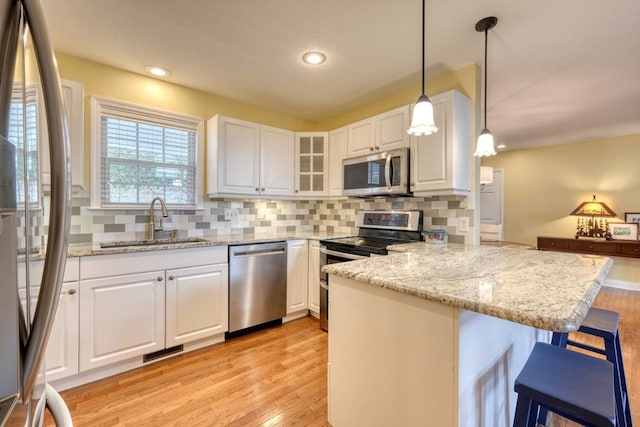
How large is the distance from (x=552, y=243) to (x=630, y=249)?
849mm

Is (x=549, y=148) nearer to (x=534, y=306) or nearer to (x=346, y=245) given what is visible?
(x=346, y=245)

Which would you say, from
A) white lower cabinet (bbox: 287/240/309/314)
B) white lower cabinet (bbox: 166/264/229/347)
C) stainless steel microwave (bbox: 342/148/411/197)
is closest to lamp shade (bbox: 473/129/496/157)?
stainless steel microwave (bbox: 342/148/411/197)

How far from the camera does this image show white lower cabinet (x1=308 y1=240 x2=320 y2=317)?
9.54 feet

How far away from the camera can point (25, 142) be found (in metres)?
0.47

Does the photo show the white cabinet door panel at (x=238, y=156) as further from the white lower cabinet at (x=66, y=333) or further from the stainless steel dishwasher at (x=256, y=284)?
the white lower cabinet at (x=66, y=333)

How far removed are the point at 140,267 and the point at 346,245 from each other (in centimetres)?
163

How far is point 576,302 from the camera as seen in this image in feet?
2.85

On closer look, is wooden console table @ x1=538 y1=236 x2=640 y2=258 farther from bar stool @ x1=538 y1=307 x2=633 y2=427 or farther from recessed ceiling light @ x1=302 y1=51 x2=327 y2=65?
recessed ceiling light @ x1=302 y1=51 x2=327 y2=65

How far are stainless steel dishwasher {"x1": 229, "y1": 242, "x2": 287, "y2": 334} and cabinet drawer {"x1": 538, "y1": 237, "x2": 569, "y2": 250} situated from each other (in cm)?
444

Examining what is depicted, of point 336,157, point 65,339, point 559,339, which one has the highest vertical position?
point 336,157

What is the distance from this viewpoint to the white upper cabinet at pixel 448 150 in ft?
7.18

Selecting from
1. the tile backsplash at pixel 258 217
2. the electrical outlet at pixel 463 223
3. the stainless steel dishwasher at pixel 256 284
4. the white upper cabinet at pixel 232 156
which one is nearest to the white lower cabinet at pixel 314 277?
the stainless steel dishwasher at pixel 256 284

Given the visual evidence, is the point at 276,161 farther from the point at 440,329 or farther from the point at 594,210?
the point at 594,210

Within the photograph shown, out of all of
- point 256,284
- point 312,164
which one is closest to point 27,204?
point 256,284
